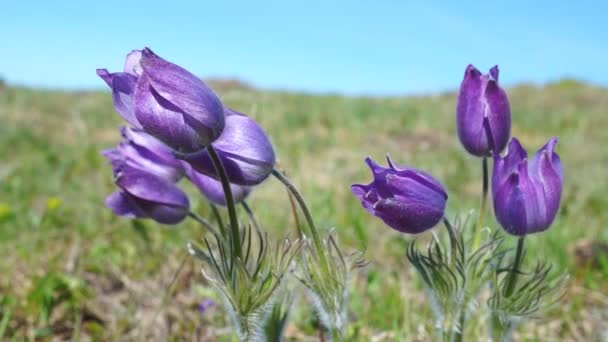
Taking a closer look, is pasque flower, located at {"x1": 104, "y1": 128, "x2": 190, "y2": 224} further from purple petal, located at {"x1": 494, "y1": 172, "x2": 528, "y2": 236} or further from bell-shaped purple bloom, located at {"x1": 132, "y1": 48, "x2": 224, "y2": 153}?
purple petal, located at {"x1": 494, "y1": 172, "x2": 528, "y2": 236}

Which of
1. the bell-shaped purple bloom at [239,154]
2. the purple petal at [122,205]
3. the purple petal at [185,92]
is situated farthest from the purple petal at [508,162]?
the purple petal at [122,205]

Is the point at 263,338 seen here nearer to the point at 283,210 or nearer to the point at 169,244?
the point at 169,244

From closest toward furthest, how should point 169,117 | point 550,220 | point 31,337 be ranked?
point 169,117
point 550,220
point 31,337

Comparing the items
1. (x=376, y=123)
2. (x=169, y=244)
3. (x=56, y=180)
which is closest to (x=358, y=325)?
(x=169, y=244)

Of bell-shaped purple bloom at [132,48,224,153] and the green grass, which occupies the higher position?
bell-shaped purple bloom at [132,48,224,153]

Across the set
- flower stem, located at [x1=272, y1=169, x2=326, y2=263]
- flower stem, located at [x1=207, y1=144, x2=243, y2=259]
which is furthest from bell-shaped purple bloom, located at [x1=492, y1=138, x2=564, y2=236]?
flower stem, located at [x1=207, y1=144, x2=243, y2=259]
